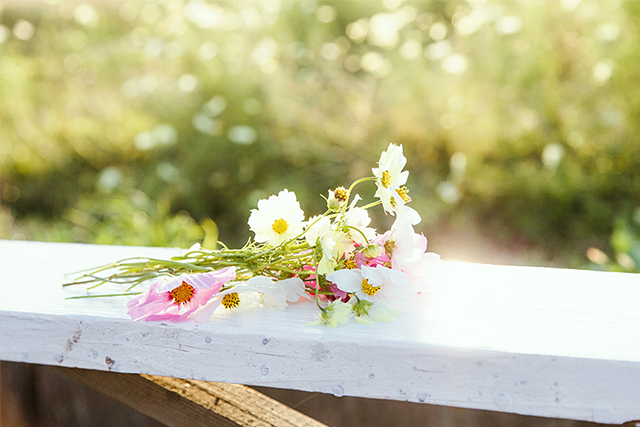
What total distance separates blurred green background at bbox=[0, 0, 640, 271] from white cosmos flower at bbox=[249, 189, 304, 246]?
4.76 feet

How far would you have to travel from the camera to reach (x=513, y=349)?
20.5 inches

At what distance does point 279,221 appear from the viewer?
658 millimetres

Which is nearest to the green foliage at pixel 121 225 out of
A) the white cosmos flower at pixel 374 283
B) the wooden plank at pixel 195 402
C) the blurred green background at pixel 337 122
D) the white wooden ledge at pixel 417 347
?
the blurred green background at pixel 337 122

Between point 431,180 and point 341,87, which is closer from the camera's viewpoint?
point 431,180

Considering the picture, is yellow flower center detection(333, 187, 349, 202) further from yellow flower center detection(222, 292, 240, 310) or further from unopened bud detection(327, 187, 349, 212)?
yellow flower center detection(222, 292, 240, 310)

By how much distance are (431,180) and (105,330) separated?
2015 mm

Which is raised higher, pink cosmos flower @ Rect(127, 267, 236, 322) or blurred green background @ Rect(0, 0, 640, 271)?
blurred green background @ Rect(0, 0, 640, 271)

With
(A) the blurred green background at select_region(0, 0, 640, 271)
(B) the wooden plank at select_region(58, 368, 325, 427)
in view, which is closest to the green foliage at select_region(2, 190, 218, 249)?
(A) the blurred green background at select_region(0, 0, 640, 271)

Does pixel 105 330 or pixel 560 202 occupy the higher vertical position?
pixel 560 202

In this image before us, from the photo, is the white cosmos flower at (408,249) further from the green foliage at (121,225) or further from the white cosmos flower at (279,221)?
the green foliage at (121,225)

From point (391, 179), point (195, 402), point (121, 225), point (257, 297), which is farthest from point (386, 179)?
point (121, 225)

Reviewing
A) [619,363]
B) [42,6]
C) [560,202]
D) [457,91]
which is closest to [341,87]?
[457,91]

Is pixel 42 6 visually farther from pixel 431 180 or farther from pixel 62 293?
pixel 62 293

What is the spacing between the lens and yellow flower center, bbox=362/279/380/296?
23.7 inches
